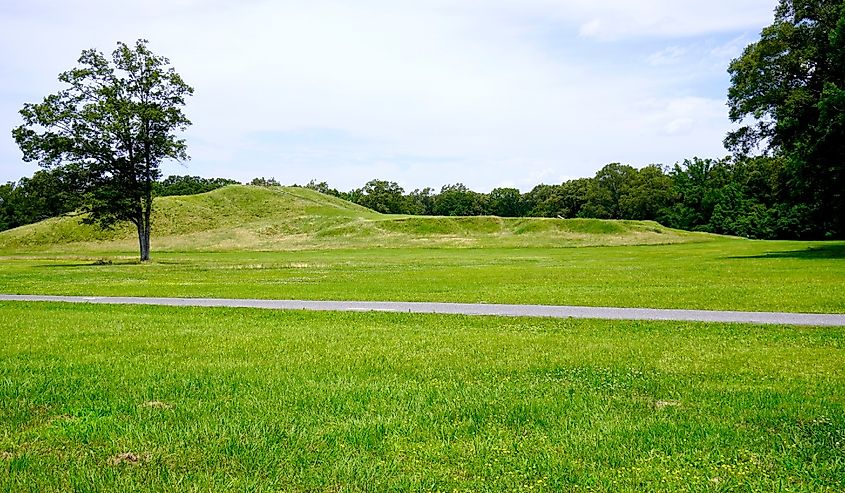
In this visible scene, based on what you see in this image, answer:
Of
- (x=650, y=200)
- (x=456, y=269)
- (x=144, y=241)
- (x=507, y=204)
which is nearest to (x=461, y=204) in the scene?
(x=507, y=204)

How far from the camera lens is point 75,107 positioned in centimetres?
4962

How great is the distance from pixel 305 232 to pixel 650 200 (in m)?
71.4

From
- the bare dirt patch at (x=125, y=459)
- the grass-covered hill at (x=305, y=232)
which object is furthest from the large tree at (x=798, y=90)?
the bare dirt patch at (x=125, y=459)

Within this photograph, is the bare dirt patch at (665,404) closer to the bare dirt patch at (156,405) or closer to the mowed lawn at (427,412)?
the mowed lawn at (427,412)

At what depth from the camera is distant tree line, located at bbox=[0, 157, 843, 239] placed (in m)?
94.6

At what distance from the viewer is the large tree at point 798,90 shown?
38.8 m

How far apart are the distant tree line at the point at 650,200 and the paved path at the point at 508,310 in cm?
3898

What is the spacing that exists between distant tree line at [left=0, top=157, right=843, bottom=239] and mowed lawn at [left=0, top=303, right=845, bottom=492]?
1882 inches

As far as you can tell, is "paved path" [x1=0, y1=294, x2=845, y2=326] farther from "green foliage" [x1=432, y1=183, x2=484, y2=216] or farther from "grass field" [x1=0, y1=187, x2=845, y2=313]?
"green foliage" [x1=432, y1=183, x2=484, y2=216]

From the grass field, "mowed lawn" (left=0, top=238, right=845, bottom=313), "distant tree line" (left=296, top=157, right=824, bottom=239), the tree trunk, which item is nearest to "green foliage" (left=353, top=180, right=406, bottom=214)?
"distant tree line" (left=296, top=157, right=824, bottom=239)

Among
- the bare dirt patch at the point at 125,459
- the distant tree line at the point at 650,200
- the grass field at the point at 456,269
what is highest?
the distant tree line at the point at 650,200

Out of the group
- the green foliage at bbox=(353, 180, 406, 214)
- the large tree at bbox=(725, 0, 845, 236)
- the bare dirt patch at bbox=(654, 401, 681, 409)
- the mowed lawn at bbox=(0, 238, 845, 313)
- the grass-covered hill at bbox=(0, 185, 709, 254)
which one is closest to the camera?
the bare dirt patch at bbox=(654, 401, 681, 409)

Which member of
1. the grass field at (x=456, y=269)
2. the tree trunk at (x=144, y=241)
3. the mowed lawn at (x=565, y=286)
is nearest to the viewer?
the mowed lawn at (x=565, y=286)

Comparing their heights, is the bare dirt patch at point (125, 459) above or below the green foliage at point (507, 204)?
below
